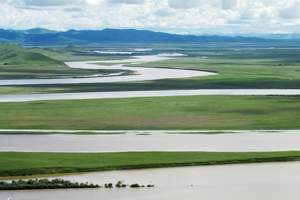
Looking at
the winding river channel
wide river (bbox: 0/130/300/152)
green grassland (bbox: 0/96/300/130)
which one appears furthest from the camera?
green grassland (bbox: 0/96/300/130)

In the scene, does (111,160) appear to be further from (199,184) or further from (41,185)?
(41,185)

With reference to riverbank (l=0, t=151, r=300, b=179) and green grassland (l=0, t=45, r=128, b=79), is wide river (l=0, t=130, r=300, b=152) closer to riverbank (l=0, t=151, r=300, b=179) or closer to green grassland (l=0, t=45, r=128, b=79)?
riverbank (l=0, t=151, r=300, b=179)

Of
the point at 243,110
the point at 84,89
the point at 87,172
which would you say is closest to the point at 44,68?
the point at 84,89

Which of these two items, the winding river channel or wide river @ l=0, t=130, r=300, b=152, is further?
wide river @ l=0, t=130, r=300, b=152

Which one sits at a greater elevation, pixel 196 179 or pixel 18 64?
pixel 18 64

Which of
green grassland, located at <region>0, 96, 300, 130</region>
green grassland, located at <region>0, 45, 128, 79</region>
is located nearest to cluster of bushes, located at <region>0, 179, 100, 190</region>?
green grassland, located at <region>0, 96, 300, 130</region>

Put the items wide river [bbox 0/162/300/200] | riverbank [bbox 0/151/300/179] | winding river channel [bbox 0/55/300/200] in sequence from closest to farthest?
1. wide river [bbox 0/162/300/200]
2. winding river channel [bbox 0/55/300/200]
3. riverbank [bbox 0/151/300/179]

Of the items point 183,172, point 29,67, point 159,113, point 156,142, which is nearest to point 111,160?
point 183,172

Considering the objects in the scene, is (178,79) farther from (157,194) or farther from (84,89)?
(157,194)

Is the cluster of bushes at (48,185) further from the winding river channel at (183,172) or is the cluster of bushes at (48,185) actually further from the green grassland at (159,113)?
the green grassland at (159,113)

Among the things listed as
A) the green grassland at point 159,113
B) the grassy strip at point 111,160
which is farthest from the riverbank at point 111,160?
the green grassland at point 159,113
